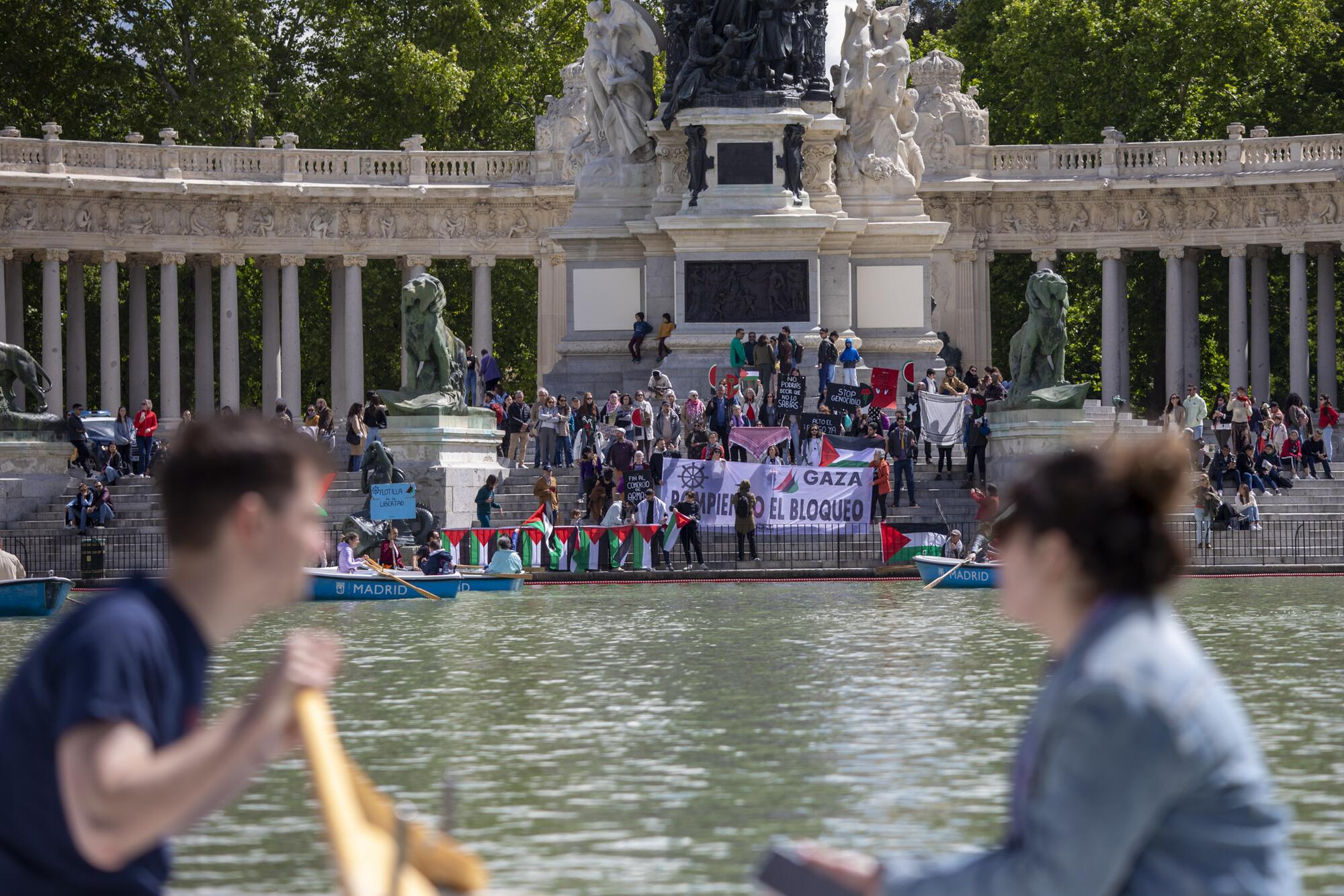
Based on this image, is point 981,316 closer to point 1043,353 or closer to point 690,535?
point 1043,353

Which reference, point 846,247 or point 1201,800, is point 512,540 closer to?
point 846,247

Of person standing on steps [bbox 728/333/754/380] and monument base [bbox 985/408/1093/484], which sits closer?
monument base [bbox 985/408/1093/484]

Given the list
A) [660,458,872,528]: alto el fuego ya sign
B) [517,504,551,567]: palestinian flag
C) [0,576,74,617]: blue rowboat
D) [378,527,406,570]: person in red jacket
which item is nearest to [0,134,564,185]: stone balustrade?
[660,458,872,528]: alto el fuego ya sign

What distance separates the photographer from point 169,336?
65.5 meters

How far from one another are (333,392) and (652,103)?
19628 mm

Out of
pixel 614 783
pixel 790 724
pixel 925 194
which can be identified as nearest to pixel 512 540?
pixel 790 724

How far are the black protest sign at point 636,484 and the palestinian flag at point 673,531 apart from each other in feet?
5.72

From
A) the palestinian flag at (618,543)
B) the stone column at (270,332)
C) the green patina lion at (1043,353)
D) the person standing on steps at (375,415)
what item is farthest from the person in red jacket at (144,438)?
the stone column at (270,332)

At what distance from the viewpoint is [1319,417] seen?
55625 millimetres

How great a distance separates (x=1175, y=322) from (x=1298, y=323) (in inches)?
132

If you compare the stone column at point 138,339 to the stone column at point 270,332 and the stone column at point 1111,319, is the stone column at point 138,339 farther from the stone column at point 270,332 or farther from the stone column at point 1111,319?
the stone column at point 1111,319

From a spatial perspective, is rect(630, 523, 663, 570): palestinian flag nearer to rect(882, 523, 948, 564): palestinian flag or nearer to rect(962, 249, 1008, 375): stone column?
rect(882, 523, 948, 564): palestinian flag

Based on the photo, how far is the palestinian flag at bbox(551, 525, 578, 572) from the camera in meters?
38.1

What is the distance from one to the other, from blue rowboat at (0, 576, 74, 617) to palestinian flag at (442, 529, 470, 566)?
9.25m
